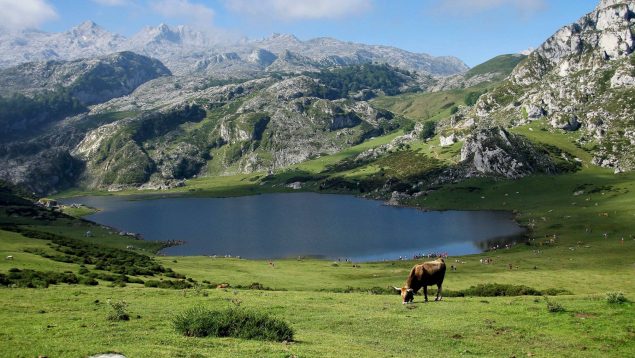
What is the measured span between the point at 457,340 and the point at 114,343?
18583 millimetres

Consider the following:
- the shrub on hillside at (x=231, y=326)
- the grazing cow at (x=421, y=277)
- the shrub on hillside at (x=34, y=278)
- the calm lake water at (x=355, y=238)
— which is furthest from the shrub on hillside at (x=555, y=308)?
the calm lake water at (x=355, y=238)

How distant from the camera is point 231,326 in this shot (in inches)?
1015

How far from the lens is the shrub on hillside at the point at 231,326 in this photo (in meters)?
25.2

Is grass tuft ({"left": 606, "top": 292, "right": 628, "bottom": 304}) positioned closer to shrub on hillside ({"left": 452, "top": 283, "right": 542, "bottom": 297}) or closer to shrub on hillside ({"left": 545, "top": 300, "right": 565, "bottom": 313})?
shrub on hillside ({"left": 545, "top": 300, "right": 565, "bottom": 313})

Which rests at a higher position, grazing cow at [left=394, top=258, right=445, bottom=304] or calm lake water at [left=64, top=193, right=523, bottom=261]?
grazing cow at [left=394, top=258, right=445, bottom=304]

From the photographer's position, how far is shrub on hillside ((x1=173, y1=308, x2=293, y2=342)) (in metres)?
25.2

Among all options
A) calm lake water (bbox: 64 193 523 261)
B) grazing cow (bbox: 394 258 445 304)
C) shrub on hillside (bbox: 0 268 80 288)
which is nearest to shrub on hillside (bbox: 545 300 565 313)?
grazing cow (bbox: 394 258 445 304)

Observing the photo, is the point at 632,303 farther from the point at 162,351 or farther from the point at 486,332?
the point at 162,351

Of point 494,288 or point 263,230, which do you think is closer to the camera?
point 494,288

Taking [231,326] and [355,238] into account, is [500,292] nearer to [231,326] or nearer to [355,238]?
[231,326]

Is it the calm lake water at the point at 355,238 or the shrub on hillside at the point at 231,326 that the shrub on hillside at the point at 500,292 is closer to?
the shrub on hillside at the point at 231,326

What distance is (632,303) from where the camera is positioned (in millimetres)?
33125

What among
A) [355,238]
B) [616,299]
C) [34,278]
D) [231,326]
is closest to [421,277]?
[616,299]

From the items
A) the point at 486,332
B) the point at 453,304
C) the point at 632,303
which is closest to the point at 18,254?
the point at 453,304
